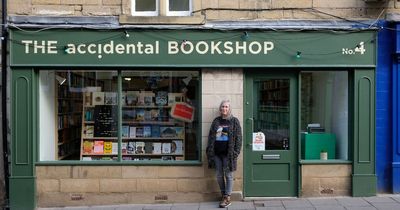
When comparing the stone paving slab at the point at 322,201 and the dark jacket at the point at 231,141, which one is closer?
the dark jacket at the point at 231,141

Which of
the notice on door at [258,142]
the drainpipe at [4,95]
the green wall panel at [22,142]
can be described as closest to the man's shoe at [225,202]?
the notice on door at [258,142]

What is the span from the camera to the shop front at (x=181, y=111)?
30.6 feet

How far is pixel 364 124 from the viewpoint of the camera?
9.49 metres

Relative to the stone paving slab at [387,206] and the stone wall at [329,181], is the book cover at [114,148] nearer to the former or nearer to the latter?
the stone wall at [329,181]

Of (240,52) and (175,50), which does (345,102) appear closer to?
(240,52)

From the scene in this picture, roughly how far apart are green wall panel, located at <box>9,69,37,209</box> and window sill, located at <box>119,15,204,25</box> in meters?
1.92

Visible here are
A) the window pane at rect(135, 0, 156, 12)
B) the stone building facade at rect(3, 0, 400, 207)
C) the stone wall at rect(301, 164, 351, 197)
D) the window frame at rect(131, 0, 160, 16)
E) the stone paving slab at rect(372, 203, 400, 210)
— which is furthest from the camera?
the window pane at rect(135, 0, 156, 12)

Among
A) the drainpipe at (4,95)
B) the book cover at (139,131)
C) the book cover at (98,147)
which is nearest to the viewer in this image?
the drainpipe at (4,95)

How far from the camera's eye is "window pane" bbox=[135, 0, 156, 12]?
9734 millimetres

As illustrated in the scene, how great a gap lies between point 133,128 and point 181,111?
0.95m

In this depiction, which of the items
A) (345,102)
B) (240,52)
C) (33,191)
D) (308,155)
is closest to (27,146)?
(33,191)

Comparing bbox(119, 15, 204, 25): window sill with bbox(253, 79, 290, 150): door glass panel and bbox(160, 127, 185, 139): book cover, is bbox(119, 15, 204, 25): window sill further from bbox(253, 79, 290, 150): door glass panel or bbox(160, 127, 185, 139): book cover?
bbox(160, 127, 185, 139): book cover

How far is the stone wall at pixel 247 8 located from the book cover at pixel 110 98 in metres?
1.45

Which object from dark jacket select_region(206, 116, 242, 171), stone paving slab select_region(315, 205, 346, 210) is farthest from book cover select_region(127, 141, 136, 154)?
stone paving slab select_region(315, 205, 346, 210)
